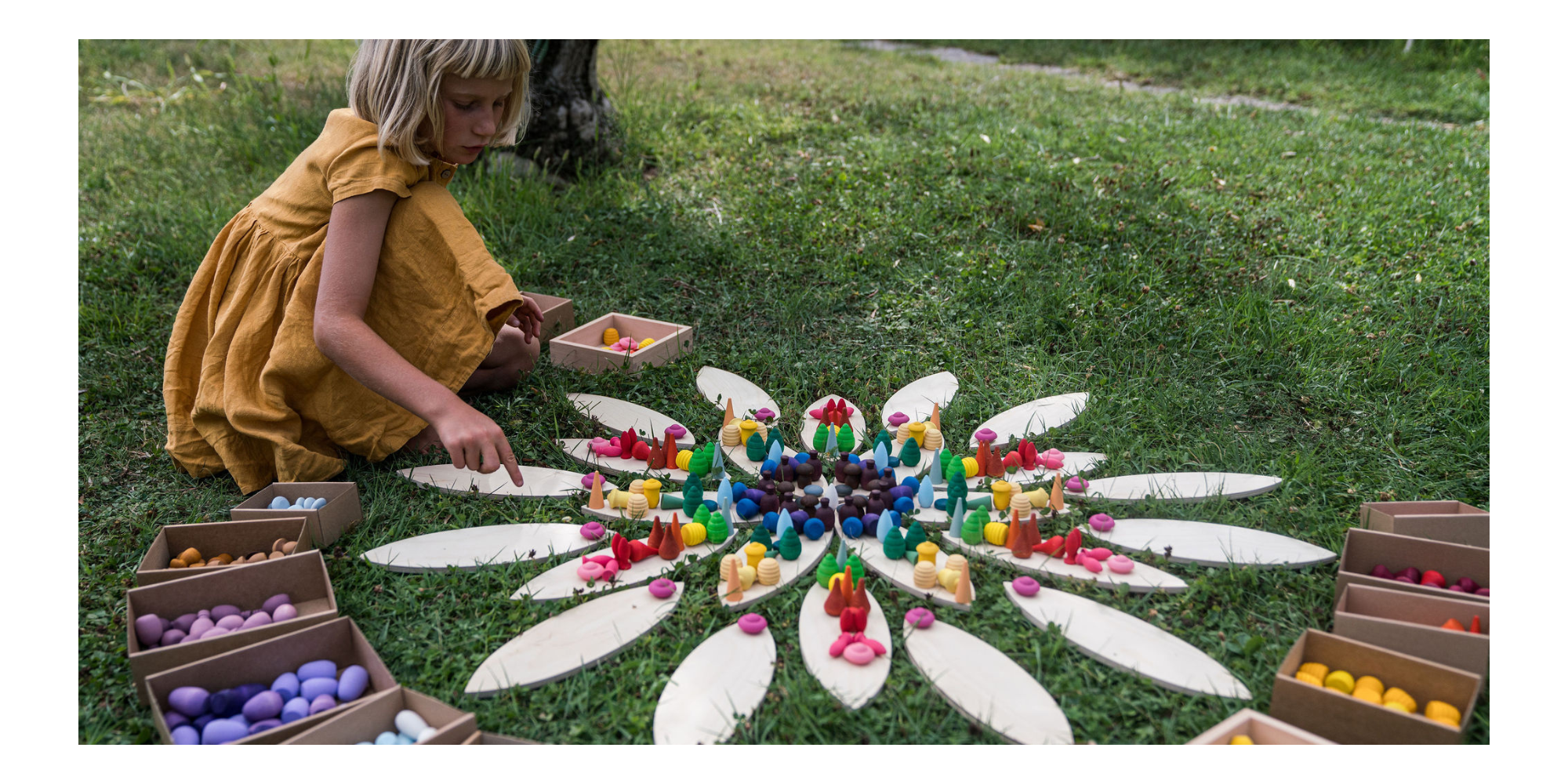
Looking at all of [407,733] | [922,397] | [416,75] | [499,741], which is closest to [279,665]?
[407,733]

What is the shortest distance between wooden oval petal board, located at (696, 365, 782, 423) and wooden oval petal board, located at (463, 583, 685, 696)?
105cm

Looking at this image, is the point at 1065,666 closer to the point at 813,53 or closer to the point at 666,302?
the point at 666,302

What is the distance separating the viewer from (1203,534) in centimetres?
243

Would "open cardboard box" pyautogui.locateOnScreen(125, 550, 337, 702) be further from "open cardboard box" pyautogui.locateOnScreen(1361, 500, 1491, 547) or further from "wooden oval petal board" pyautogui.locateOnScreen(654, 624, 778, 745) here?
"open cardboard box" pyautogui.locateOnScreen(1361, 500, 1491, 547)

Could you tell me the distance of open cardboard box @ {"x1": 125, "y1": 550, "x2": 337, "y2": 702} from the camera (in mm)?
1930

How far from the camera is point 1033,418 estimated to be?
3.07 meters

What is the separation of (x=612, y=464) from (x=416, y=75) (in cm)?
118

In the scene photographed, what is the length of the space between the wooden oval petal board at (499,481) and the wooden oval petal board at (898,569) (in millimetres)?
824

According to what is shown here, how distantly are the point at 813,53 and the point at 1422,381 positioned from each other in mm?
6364

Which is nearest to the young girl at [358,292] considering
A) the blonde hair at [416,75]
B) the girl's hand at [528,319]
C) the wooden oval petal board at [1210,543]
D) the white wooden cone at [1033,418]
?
the blonde hair at [416,75]

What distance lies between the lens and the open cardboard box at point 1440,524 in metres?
2.28

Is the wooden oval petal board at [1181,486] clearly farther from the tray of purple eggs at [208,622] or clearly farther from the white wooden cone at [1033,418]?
the tray of purple eggs at [208,622]

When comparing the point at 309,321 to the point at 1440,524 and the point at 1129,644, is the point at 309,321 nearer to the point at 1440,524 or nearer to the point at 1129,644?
the point at 1129,644

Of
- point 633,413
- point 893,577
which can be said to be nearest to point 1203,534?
point 893,577
